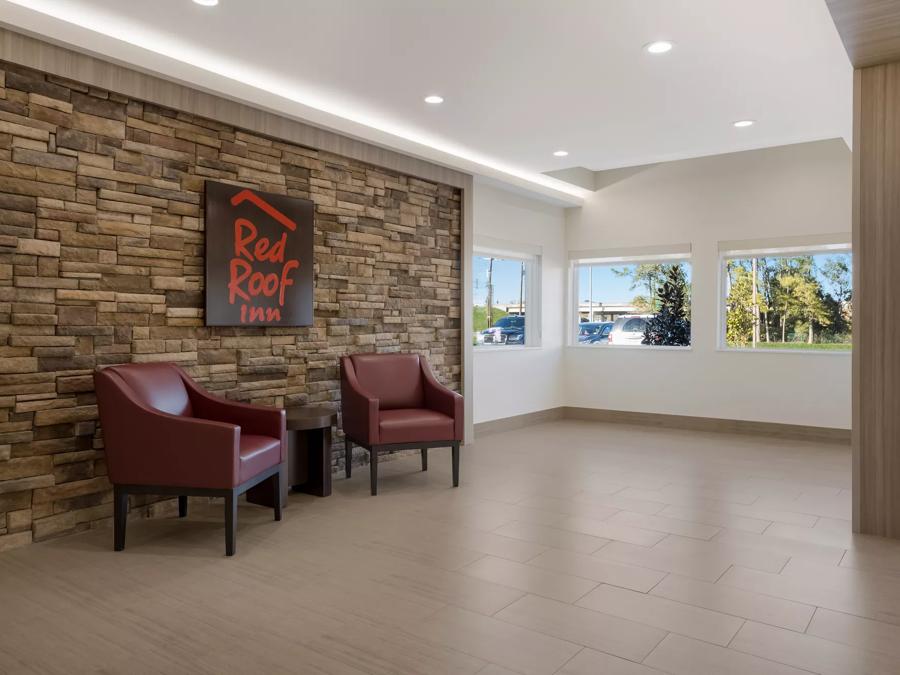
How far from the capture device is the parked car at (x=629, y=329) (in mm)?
7973

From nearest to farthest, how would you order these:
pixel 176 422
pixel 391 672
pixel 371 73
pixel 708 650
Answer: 1. pixel 391 672
2. pixel 708 650
3. pixel 176 422
4. pixel 371 73

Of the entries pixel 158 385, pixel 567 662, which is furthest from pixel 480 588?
pixel 158 385

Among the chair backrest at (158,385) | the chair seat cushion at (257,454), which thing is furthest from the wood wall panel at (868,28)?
the chair backrest at (158,385)

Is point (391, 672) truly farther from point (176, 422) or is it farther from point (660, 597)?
point (176, 422)

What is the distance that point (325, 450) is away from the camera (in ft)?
14.9

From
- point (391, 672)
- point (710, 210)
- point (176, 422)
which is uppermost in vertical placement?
point (710, 210)

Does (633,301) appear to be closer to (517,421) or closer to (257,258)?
(517,421)

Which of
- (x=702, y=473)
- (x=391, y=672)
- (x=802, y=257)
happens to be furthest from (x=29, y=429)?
(x=802, y=257)

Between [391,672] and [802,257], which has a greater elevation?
[802,257]

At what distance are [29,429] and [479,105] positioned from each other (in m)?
3.43

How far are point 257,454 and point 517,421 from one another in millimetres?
4205

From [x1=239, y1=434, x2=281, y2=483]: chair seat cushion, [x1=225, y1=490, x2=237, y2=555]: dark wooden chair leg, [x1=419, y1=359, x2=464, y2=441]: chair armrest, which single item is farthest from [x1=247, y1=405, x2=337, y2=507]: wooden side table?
[x1=225, y1=490, x2=237, y2=555]: dark wooden chair leg

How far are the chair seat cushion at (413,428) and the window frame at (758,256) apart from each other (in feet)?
12.6

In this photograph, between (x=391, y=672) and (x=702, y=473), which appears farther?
(x=702, y=473)
